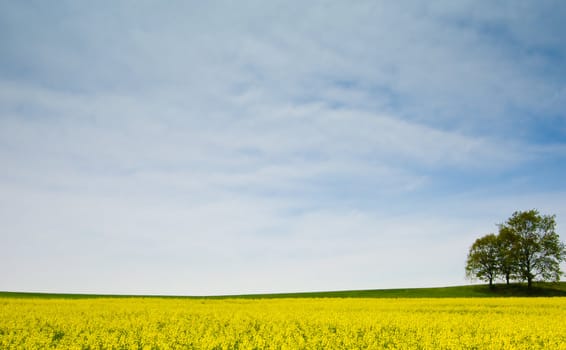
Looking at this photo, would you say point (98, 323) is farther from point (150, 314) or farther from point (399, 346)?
point (399, 346)

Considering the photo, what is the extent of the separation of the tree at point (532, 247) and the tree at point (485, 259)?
2197 millimetres

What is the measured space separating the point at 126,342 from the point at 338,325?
8171mm

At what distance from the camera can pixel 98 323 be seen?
1742 centimetres

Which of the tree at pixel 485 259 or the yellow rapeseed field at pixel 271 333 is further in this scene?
the tree at pixel 485 259

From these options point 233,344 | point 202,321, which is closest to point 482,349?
point 233,344

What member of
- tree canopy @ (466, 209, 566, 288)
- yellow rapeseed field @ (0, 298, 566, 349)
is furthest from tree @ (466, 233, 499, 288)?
yellow rapeseed field @ (0, 298, 566, 349)

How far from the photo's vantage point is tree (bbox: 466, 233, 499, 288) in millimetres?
63081

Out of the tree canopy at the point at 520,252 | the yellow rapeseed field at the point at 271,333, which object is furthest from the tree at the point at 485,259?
the yellow rapeseed field at the point at 271,333

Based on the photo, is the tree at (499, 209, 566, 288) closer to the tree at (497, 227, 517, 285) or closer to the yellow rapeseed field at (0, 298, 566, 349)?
the tree at (497, 227, 517, 285)

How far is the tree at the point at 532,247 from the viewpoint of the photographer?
59031mm

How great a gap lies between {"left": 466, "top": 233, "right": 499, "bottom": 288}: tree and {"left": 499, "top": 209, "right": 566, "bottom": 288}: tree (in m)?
2.20

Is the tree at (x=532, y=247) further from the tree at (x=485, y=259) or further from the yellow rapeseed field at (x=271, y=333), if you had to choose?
the yellow rapeseed field at (x=271, y=333)

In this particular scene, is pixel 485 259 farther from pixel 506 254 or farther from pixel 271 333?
pixel 271 333

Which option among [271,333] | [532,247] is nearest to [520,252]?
[532,247]
